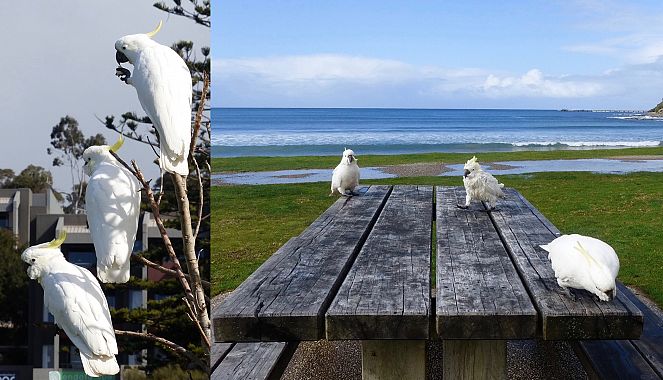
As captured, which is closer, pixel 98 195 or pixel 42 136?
pixel 98 195

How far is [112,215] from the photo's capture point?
1409mm

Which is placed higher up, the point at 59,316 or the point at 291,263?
the point at 291,263

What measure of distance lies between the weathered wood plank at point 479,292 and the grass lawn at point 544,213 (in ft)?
10.1

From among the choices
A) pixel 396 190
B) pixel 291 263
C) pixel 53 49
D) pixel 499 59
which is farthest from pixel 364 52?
pixel 291 263

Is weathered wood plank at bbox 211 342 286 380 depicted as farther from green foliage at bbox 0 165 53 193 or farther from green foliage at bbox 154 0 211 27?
green foliage at bbox 154 0 211 27

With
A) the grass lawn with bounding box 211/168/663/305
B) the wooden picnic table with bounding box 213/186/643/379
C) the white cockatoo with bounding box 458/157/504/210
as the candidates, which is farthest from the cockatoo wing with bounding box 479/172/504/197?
the grass lawn with bounding box 211/168/663/305

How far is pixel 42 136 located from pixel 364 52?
29.4 feet

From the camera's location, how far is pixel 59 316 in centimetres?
147

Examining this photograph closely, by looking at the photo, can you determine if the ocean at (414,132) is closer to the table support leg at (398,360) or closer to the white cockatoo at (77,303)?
the white cockatoo at (77,303)

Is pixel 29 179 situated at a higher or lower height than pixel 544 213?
higher

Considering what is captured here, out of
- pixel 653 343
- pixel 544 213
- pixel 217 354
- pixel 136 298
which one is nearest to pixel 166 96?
pixel 217 354

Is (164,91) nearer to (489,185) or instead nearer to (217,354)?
(217,354)

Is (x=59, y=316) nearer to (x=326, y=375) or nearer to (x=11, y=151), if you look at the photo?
(x=11, y=151)

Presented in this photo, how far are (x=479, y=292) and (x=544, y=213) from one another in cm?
479
